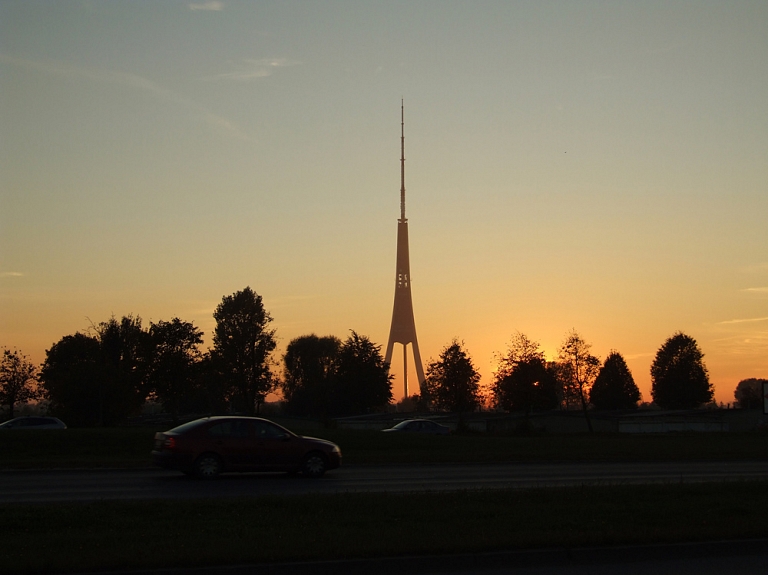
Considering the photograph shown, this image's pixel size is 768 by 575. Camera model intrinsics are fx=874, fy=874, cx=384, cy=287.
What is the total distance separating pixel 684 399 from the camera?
111 meters

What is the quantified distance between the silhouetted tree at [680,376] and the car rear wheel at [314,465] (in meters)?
98.1

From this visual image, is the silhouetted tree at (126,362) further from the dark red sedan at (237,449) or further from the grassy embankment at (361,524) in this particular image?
the grassy embankment at (361,524)

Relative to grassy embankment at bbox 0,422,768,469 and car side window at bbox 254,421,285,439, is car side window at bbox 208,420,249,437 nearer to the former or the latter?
car side window at bbox 254,421,285,439

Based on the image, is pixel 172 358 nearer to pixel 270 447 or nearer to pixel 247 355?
pixel 247 355

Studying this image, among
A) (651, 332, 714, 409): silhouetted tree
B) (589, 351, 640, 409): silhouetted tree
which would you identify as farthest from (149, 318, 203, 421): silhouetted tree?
(651, 332, 714, 409): silhouetted tree

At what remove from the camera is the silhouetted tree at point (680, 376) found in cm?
11094

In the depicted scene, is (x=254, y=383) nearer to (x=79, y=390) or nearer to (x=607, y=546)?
(x=79, y=390)

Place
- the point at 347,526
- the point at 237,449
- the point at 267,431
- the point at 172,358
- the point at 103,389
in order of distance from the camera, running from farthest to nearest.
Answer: the point at 172,358
the point at 103,389
the point at 267,431
the point at 237,449
the point at 347,526

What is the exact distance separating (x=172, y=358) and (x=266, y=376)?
74.0ft

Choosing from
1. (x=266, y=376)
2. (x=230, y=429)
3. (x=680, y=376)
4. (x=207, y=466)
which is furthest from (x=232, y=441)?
(x=680, y=376)

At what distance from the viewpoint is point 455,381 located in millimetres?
61688

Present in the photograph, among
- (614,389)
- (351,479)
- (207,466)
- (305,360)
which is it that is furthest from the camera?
(305,360)

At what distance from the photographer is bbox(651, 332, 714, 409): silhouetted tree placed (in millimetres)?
110938

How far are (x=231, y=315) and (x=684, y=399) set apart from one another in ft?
199
